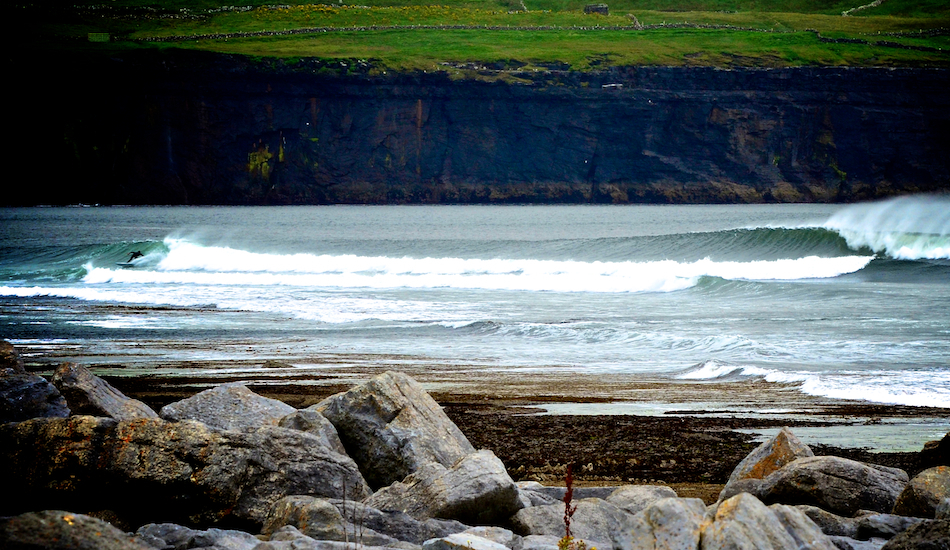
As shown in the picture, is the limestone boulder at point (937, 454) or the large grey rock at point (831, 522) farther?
the limestone boulder at point (937, 454)

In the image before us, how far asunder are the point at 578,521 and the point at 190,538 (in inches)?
85.8

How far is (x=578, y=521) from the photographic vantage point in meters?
5.82

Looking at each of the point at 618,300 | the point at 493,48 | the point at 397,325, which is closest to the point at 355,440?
the point at 397,325

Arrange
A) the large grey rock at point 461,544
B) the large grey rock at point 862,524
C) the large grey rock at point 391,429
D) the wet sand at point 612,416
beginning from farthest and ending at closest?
the wet sand at point 612,416 → the large grey rock at point 391,429 → the large grey rock at point 862,524 → the large grey rock at point 461,544

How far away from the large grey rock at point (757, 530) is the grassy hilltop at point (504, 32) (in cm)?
11492

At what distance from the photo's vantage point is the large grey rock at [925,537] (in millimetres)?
4628

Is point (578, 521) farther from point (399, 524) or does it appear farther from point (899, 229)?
point (899, 229)

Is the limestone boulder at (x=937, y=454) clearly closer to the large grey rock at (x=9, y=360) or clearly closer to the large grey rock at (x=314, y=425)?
the large grey rock at (x=314, y=425)

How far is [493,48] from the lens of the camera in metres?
132

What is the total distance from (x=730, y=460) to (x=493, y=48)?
5030 inches

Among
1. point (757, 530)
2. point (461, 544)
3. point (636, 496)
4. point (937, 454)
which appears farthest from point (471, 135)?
point (757, 530)

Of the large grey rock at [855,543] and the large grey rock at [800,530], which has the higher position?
the large grey rock at [800,530]

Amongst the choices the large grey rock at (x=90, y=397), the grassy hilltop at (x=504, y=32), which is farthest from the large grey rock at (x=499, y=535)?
the grassy hilltop at (x=504, y=32)

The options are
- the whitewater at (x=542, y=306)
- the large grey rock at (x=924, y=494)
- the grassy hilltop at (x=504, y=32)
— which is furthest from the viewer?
the grassy hilltop at (x=504, y=32)
